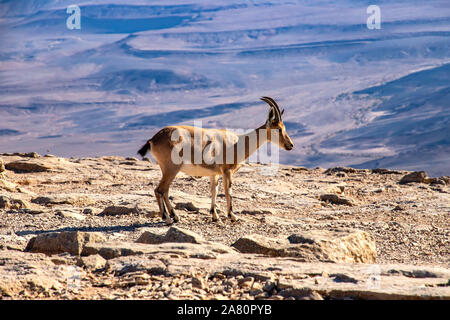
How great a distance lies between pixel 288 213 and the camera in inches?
639

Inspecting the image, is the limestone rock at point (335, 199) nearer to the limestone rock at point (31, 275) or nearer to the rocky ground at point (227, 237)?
the rocky ground at point (227, 237)

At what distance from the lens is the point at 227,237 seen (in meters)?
12.3

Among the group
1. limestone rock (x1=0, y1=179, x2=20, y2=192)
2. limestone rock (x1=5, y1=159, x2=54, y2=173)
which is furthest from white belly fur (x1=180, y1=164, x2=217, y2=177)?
limestone rock (x1=5, y1=159, x2=54, y2=173)

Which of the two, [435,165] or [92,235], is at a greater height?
[92,235]

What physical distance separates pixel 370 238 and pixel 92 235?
3.93 m

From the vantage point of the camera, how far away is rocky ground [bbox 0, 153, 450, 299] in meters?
7.89

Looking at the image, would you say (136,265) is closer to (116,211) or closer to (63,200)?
(116,211)

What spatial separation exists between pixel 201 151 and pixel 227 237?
2.11 m

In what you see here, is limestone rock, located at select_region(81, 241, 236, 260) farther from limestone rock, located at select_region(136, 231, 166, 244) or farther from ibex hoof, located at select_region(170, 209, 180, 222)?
ibex hoof, located at select_region(170, 209, 180, 222)

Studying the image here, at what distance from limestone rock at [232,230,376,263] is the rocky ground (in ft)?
0.06

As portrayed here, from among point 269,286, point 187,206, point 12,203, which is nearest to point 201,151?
point 187,206

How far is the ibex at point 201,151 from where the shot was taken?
1344 cm
